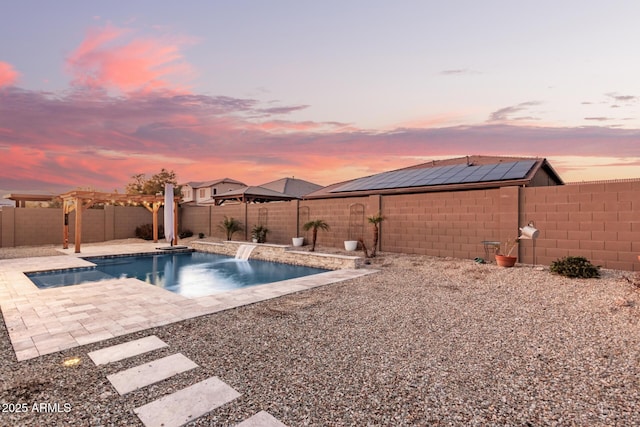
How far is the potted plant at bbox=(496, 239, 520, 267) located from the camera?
778cm

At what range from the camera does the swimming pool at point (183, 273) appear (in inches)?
316

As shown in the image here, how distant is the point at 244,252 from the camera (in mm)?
13188

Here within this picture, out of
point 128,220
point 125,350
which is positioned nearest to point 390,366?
point 125,350

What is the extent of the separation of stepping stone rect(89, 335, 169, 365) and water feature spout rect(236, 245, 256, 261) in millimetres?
9249

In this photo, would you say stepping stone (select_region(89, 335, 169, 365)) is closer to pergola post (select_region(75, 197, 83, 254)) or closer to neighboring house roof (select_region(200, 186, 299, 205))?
pergola post (select_region(75, 197, 83, 254))

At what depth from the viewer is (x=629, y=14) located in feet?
24.3

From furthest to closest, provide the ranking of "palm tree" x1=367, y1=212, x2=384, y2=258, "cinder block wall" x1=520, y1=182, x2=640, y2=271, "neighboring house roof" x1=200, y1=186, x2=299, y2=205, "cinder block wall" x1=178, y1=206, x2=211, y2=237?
"neighboring house roof" x1=200, y1=186, x2=299, y2=205 < "cinder block wall" x1=178, y1=206, x2=211, y2=237 < "palm tree" x1=367, y1=212, x2=384, y2=258 < "cinder block wall" x1=520, y1=182, x2=640, y2=271

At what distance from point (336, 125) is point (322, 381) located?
12.8m

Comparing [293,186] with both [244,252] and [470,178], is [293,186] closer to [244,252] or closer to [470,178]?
[244,252]

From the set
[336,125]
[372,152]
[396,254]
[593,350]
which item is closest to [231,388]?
[593,350]

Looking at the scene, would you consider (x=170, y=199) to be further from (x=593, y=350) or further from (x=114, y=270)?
(x=593, y=350)

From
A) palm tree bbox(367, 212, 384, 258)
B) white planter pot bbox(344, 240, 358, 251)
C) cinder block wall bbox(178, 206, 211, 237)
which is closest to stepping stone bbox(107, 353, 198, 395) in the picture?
palm tree bbox(367, 212, 384, 258)

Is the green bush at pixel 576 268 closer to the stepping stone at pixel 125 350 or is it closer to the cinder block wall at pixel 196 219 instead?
the stepping stone at pixel 125 350

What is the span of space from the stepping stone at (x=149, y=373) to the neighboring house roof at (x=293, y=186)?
22366 mm
